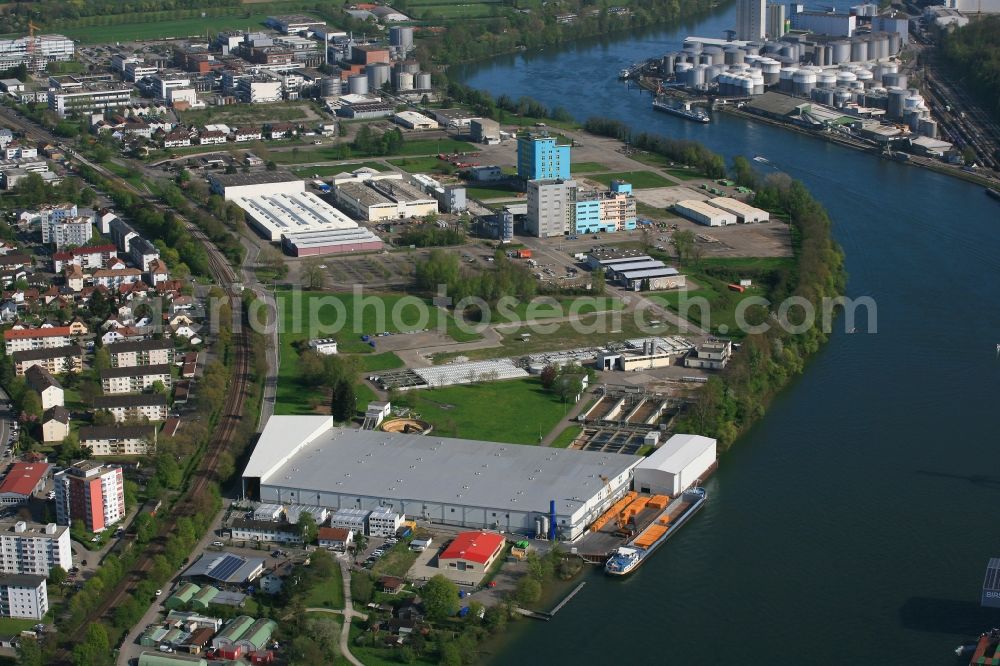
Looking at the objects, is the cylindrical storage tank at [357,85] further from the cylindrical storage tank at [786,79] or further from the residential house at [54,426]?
the residential house at [54,426]

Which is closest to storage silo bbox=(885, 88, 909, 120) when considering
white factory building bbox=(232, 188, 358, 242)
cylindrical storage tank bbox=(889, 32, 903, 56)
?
cylindrical storage tank bbox=(889, 32, 903, 56)

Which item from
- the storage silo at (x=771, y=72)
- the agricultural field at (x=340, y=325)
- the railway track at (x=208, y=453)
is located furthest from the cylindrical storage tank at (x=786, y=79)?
the agricultural field at (x=340, y=325)

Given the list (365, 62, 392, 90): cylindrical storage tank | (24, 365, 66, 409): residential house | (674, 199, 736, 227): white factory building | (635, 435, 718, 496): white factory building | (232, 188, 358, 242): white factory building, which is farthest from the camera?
(365, 62, 392, 90): cylindrical storage tank

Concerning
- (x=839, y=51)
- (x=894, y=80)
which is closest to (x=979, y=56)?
(x=894, y=80)

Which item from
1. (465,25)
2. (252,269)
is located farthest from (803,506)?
(465,25)

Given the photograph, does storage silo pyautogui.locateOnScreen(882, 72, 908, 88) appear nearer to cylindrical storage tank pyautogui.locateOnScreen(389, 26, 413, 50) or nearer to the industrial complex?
cylindrical storage tank pyautogui.locateOnScreen(389, 26, 413, 50)

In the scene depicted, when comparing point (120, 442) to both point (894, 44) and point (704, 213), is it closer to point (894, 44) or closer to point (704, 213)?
point (704, 213)

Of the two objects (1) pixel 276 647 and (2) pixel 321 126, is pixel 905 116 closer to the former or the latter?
(2) pixel 321 126
